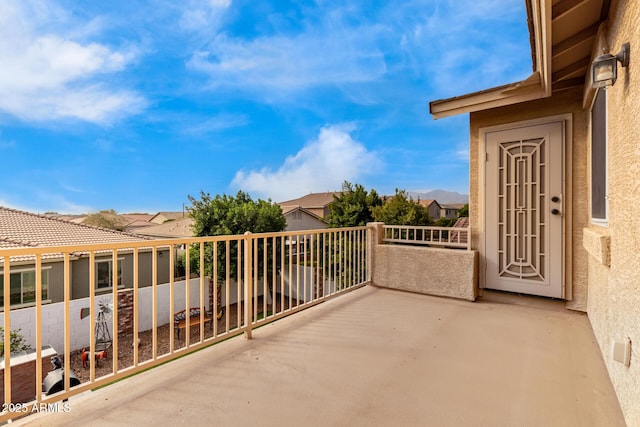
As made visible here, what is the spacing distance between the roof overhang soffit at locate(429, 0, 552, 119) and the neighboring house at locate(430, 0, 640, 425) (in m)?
0.01

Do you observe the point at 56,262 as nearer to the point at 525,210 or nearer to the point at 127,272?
the point at 127,272

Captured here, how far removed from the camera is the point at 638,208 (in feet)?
4.43

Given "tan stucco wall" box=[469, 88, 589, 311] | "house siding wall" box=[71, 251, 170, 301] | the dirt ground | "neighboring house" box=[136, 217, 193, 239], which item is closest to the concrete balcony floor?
"tan stucco wall" box=[469, 88, 589, 311]

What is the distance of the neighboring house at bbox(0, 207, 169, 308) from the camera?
8.32 meters

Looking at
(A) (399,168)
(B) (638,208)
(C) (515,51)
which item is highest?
(C) (515,51)

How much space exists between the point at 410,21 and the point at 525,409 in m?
12.6

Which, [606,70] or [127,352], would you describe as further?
[127,352]

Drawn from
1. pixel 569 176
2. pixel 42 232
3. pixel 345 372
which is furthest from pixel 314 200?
pixel 345 372

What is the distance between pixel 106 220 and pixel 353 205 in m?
19.3

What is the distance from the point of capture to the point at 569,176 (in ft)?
11.1

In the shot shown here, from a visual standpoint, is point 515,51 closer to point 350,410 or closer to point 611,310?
point 611,310

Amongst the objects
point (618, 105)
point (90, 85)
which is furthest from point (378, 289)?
point (90, 85)

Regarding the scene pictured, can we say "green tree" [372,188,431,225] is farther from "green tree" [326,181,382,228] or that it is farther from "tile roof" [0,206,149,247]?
"tile roof" [0,206,149,247]

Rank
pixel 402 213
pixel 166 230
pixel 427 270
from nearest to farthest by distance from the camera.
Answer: pixel 427 270
pixel 402 213
pixel 166 230
